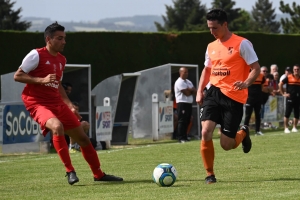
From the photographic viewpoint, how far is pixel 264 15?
144 metres

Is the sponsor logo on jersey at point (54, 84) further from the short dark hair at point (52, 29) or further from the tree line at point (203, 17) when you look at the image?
the tree line at point (203, 17)

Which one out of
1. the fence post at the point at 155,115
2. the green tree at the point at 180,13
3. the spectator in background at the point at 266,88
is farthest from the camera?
the green tree at the point at 180,13

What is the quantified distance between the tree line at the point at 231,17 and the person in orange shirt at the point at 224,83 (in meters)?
44.6

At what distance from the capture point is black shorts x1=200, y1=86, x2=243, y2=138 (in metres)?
10.4

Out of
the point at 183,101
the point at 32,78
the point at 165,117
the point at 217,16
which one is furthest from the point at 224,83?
the point at 165,117

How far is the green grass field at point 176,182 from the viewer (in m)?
9.23

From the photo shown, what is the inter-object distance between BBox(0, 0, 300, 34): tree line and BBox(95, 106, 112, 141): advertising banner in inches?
1407

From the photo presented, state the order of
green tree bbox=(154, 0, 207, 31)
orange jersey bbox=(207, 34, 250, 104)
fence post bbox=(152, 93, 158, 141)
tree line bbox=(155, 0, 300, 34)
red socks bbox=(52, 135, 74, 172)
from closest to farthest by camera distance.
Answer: red socks bbox=(52, 135, 74, 172) < orange jersey bbox=(207, 34, 250, 104) < fence post bbox=(152, 93, 158, 141) < tree line bbox=(155, 0, 300, 34) < green tree bbox=(154, 0, 207, 31)

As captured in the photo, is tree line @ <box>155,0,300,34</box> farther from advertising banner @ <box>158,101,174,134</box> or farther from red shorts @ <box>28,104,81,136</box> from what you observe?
red shorts @ <box>28,104,81,136</box>

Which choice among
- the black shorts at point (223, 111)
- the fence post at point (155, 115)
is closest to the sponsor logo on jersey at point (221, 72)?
the black shorts at point (223, 111)

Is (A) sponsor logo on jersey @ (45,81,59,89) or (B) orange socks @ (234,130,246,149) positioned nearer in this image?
(A) sponsor logo on jersey @ (45,81,59,89)

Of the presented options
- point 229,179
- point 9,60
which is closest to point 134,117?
point 9,60

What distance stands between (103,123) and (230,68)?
10267 mm

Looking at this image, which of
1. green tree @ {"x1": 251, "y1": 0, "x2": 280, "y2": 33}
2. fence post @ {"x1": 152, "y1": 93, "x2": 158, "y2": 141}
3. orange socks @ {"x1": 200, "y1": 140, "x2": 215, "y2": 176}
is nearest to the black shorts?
orange socks @ {"x1": 200, "y1": 140, "x2": 215, "y2": 176}
